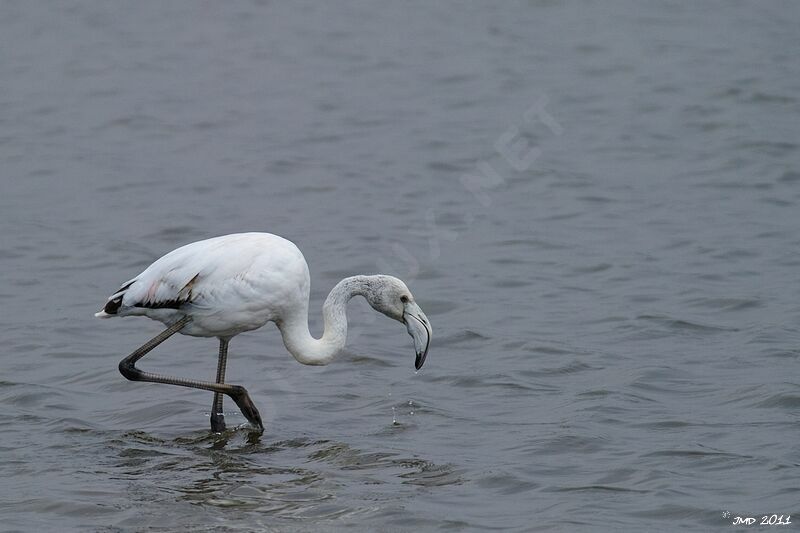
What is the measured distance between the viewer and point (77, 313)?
12289 millimetres

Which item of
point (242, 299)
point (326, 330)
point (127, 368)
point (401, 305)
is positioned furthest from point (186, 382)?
point (401, 305)

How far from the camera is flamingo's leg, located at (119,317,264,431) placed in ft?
31.2

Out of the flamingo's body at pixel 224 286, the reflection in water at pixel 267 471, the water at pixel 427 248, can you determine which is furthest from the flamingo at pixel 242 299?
the water at pixel 427 248

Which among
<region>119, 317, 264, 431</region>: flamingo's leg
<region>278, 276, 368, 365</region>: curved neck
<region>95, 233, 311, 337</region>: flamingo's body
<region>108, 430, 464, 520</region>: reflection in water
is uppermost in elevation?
<region>95, 233, 311, 337</region>: flamingo's body

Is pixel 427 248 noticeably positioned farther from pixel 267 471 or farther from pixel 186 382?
pixel 267 471

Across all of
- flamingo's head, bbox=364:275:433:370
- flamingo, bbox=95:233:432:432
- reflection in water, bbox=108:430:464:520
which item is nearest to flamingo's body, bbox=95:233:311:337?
flamingo, bbox=95:233:432:432

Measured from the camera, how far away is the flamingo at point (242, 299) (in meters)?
9.26

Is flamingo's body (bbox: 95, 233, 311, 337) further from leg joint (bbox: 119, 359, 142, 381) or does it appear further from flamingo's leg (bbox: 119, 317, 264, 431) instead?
leg joint (bbox: 119, 359, 142, 381)

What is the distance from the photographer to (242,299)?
924 cm

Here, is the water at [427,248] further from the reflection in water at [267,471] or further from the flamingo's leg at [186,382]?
the flamingo's leg at [186,382]

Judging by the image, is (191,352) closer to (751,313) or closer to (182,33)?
(751,313)

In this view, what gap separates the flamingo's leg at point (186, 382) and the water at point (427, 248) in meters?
0.21

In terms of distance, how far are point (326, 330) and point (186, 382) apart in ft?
3.59

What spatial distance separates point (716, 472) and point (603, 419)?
1.26 m
